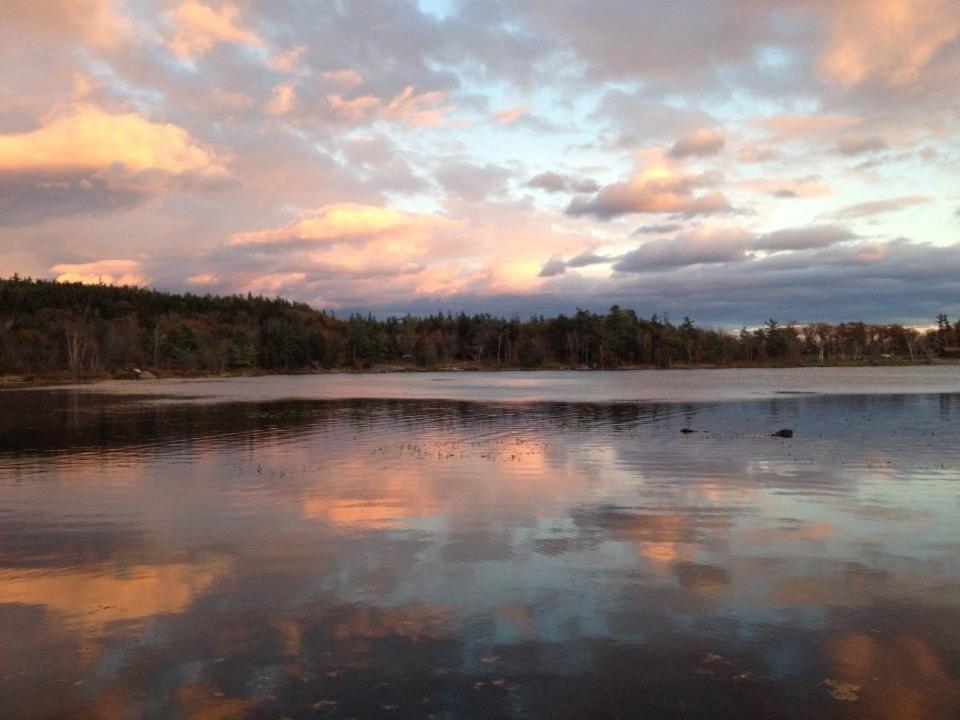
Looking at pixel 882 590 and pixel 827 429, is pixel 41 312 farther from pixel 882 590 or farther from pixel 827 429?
pixel 882 590

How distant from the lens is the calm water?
726 centimetres

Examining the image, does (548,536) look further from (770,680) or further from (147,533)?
(147,533)

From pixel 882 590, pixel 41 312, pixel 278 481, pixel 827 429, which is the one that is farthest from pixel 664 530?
pixel 41 312

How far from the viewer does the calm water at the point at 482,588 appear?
23.8ft

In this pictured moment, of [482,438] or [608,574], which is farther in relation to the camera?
[482,438]

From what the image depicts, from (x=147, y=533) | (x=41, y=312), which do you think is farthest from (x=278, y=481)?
(x=41, y=312)

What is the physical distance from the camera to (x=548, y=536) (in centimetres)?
1393

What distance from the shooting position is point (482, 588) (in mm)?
10641

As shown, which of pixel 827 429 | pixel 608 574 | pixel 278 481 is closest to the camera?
pixel 608 574

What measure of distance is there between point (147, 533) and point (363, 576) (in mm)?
5977

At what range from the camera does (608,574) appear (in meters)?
11.3

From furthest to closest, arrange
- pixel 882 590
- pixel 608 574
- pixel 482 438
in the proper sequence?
pixel 482 438
pixel 608 574
pixel 882 590

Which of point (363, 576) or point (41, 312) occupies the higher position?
point (41, 312)

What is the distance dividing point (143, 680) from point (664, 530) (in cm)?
1023
